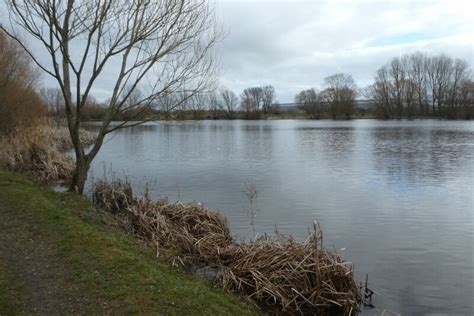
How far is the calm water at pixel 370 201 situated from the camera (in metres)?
7.71

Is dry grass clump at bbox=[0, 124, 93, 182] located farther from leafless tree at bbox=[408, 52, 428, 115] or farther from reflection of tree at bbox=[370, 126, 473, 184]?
leafless tree at bbox=[408, 52, 428, 115]

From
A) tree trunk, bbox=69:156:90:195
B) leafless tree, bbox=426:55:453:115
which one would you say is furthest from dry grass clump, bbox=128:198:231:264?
leafless tree, bbox=426:55:453:115

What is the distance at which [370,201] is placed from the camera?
13.4 m

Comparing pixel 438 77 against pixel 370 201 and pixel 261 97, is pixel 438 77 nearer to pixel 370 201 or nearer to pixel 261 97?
pixel 261 97

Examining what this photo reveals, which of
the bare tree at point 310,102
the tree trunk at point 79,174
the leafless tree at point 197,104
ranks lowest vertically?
the tree trunk at point 79,174

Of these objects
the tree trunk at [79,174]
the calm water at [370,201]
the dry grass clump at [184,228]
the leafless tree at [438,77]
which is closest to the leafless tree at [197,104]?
the calm water at [370,201]

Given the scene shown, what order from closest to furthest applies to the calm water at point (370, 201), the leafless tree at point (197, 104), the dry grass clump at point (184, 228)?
the calm water at point (370, 201) < the dry grass clump at point (184, 228) < the leafless tree at point (197, 104)

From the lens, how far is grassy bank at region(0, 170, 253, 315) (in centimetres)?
479

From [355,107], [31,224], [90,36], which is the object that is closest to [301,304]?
[31,224]

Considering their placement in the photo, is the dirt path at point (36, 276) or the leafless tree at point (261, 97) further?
the leafless tree at point (261, 97)

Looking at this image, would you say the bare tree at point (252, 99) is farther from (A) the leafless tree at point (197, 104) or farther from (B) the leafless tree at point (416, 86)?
(A) the leafless tree at point (197, 104)

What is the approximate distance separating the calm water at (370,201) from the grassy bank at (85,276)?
2.98m

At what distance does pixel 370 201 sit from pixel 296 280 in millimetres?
7843

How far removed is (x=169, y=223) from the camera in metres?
9.42
